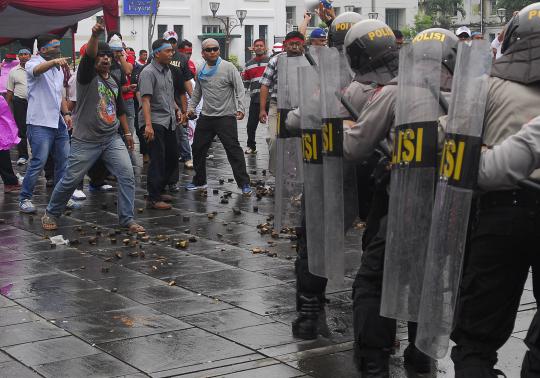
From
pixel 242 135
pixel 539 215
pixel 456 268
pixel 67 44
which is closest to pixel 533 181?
pixel 539 215

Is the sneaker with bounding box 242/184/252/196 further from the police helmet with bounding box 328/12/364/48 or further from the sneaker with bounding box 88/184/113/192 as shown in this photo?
the police helmet with bounding box 328/12/364/48

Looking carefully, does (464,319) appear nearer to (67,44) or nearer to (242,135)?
(242,135)

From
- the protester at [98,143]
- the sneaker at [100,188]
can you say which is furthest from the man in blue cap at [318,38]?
the sneaker at [100,188]

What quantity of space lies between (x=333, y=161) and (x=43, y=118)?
22.4 ft

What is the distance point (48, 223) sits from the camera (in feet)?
34.8

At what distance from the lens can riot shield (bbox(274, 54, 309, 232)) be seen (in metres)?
6.74

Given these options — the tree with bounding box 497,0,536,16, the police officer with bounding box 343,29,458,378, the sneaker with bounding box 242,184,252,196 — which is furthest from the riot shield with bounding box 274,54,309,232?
the tree with bounding box 497,0,536,16

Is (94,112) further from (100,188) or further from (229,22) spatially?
(229,22)

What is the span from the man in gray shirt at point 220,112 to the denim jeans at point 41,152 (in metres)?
1.77

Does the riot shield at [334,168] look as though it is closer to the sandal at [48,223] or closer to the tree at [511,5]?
the sandal at [48,223]

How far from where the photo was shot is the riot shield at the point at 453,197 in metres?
4.45

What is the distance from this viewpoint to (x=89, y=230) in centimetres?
1062

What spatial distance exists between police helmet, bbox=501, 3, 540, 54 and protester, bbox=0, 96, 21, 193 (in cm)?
950

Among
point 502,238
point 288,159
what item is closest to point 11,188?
point 288,159
